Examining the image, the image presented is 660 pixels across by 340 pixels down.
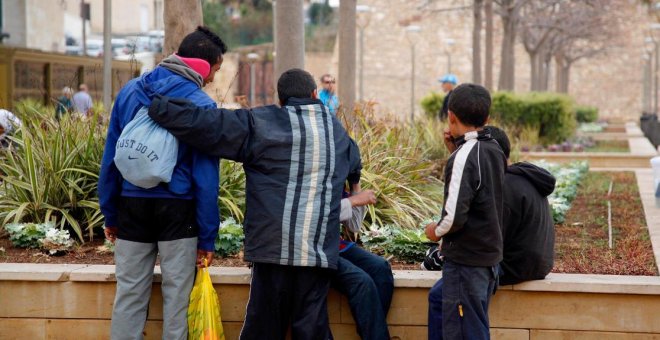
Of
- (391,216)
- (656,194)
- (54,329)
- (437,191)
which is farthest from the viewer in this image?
(656,194)

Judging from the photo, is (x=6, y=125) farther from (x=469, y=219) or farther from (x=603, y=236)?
(x=603, y=236)

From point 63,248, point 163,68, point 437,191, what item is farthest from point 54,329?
point 437,191

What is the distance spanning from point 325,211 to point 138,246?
0.97 meters

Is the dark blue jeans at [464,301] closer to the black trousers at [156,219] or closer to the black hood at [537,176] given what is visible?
the black hood at [537,176]

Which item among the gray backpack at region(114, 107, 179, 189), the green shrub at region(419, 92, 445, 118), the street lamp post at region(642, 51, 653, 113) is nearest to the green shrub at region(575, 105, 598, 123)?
the street lamp post at region(642, 51, 653, 113)

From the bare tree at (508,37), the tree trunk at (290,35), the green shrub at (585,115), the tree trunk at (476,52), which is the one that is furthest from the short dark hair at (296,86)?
the green shrub at (585,115)

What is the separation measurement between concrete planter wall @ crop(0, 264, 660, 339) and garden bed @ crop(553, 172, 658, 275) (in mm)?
780

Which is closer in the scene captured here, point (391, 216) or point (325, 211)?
point (325, 211)

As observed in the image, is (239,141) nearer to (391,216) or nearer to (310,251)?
(310,251)

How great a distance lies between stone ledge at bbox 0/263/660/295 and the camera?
5766 millimetres

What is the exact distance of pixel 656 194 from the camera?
35.6 ft

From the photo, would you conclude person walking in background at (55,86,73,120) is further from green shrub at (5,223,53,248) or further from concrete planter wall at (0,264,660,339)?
concrete planter wall at (0,264,660,339)

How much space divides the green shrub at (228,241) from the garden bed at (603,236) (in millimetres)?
1993

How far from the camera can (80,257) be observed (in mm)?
6836
